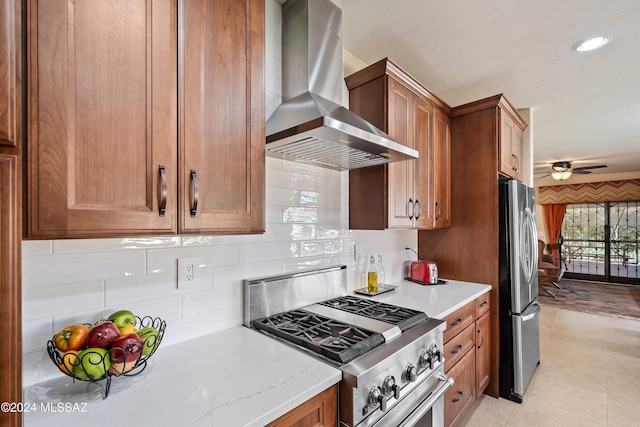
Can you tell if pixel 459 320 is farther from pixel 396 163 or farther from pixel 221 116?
pixel 221 116

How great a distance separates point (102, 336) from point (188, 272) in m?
0.44

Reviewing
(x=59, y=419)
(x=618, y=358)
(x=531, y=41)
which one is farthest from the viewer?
(x=618, y=358)

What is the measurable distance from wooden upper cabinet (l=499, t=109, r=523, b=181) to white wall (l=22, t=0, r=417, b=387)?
1317mm

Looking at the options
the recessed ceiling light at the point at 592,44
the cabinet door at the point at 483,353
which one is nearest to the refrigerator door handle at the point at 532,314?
the cabinet door at the point at 483,353

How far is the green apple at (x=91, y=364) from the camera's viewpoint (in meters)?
0.85

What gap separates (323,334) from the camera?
1.35m

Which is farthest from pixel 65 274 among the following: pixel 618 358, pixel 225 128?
pixel 618 358

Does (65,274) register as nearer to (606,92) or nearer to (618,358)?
(606,92)

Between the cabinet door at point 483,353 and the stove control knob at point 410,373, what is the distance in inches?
44.2

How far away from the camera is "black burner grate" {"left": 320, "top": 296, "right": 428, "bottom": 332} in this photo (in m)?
1.51

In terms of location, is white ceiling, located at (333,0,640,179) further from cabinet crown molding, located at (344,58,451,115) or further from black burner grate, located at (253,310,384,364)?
black burner grate, located at (253,310,384,364)

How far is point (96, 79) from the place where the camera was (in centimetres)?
81

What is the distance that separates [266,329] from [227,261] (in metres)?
0.36

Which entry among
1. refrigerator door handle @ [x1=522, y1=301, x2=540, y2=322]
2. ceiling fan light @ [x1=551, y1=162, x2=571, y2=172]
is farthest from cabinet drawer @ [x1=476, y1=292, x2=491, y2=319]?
ceiling fan light @ [x1=551, y1=162, x2=571, y2=172]
